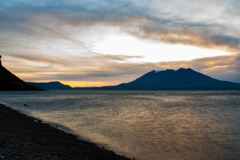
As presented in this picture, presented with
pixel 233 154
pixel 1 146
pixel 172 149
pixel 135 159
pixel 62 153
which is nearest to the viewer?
pixel 1 146

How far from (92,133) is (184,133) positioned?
11.5m

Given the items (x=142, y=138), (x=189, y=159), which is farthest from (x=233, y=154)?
(x=142, y=138)

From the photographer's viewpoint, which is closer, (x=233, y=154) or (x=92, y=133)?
(x=233, y=154)

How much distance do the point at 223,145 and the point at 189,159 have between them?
5947 millimetres

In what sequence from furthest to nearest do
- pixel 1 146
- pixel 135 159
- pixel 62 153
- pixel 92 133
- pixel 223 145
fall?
pixel 92 133 → pixel 223 145 → pixel 135 159 → pixel 62 153 → pixel 1 146

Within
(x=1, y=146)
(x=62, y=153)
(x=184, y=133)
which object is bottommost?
(x=184, y=133)

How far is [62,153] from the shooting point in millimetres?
10828

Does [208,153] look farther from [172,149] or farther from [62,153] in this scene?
[62,153]

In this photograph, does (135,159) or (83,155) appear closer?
(83,155)

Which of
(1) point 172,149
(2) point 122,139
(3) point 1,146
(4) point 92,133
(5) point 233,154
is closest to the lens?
(3) point 1,146

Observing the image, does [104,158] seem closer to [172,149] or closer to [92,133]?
[172,149]

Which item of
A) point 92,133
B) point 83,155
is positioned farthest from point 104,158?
point 92,133

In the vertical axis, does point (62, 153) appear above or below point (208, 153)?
above

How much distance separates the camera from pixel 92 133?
20.3 m
